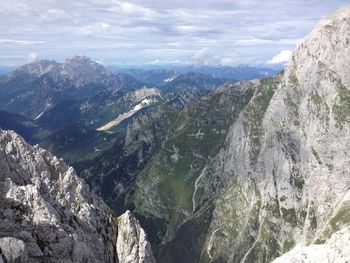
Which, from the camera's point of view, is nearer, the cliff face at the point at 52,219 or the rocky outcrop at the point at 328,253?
the cliff face at the point at 52,219

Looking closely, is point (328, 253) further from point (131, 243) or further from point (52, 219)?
point (52, 219)

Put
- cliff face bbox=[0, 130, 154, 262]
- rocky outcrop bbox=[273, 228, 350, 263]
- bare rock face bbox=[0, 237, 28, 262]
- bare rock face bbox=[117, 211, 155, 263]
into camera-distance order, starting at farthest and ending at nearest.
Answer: rocky outcrop bbox=[273, 228, 350, 263] < bare rock face bbox=[117, 211, 155, 263] < cliff face bbox=[0, 130, 154, 262] < bare rock face bbox=[0, 237, 28, 262]

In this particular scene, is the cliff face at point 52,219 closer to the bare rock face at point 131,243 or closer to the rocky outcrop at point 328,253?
the bare rock face at point 131,243

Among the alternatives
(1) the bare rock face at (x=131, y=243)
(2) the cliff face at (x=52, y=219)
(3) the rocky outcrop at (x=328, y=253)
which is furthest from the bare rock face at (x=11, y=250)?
(3) the rocky outcrop at (x=328, y=253)

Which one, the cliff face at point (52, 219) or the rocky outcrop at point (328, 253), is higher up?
the cliff face at point (52, 219)

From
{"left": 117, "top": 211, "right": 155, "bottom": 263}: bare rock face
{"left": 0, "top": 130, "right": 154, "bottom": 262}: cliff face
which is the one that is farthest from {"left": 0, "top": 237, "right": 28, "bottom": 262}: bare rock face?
{"left": 117, "top": 211, "right": 155, "bottom": 263}: bare rock face

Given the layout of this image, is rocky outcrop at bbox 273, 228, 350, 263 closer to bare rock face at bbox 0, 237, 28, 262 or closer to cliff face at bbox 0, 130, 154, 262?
cliff face at bbox 0, 130, 154, 262

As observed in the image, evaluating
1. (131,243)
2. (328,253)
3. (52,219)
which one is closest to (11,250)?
(52,219)

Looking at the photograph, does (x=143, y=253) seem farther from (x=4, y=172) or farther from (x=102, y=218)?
(x=4, y=172)
